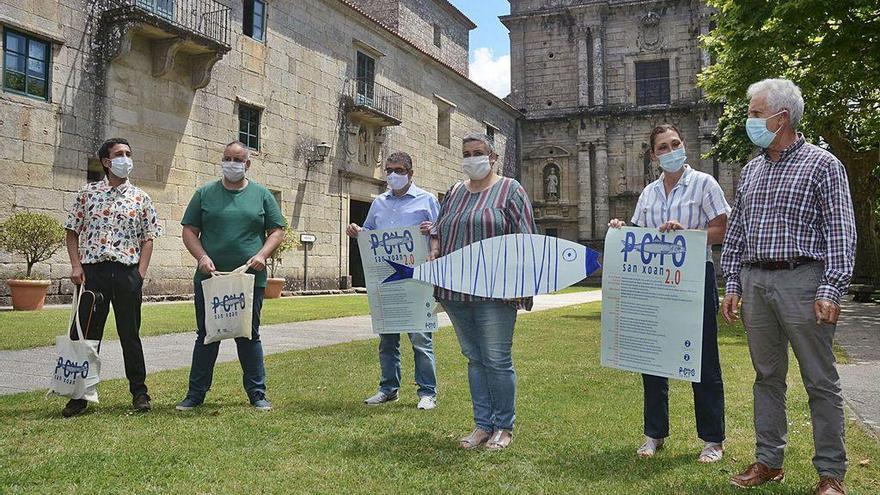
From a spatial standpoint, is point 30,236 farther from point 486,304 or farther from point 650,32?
point 650,32

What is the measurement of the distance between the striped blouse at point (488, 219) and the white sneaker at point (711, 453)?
1304 millimetres

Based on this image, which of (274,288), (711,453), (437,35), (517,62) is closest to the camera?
(711,453)

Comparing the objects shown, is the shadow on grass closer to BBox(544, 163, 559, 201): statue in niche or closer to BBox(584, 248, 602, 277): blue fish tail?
BBox(584, 248, 602, 277): blue fish tail

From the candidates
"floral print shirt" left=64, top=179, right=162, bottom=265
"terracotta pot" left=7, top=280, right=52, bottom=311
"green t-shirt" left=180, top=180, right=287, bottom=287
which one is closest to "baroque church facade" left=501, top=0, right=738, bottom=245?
"terracotta pot" left=7, top=280, right=52, bottom=311

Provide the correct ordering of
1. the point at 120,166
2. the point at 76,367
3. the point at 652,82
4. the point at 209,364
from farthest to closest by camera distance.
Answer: the point at 652,82 < the point at 209,364 < the point at 120,166 < the point at 76,367

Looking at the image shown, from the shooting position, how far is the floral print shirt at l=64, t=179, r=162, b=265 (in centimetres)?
506

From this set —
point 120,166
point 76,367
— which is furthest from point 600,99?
point 76,367

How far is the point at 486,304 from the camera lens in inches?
167

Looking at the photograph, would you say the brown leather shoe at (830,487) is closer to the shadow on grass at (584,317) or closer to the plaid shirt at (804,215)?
the plaid shirt at (804,215)

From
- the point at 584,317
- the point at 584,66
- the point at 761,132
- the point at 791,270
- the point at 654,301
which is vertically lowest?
the point at 584,317

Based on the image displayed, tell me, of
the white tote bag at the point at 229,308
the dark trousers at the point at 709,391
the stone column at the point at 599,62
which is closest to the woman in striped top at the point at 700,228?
the dark trousers at the point at 709,391

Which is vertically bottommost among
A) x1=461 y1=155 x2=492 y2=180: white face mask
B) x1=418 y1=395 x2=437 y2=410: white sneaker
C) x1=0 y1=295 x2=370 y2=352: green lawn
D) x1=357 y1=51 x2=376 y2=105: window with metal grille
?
x1=418 y1=395 x2=437 y2=410: white sneaker

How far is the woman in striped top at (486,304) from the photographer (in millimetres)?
4230

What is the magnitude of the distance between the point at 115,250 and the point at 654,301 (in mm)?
3796
